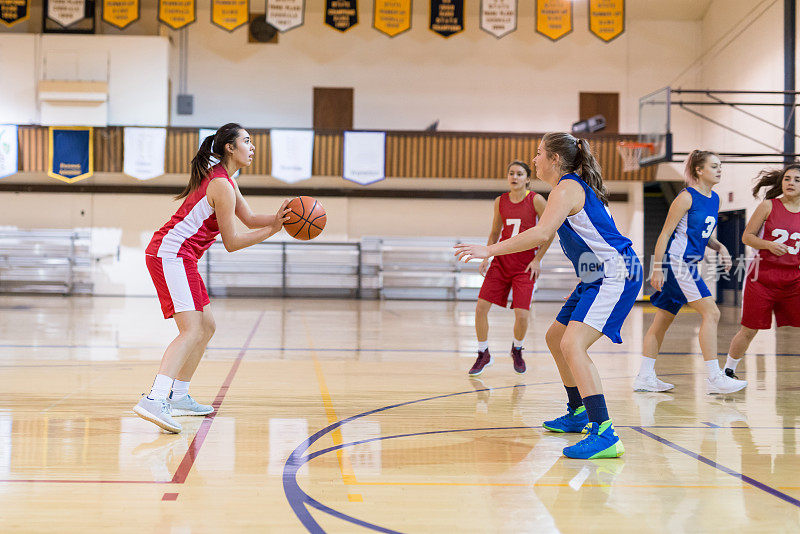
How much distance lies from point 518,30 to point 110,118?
9836 mm

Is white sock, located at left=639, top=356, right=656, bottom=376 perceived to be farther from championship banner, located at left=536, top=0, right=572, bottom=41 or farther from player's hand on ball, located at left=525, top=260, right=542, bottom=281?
championship banner, located at left=536, top=0, right=572, bottom=41

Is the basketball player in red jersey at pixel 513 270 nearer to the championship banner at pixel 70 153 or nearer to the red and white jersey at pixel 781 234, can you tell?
the red and white jersey at pixel 781 234

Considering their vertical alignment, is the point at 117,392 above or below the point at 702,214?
below

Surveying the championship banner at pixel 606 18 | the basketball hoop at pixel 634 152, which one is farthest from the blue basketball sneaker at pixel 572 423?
the championship banner at pixel 606 18

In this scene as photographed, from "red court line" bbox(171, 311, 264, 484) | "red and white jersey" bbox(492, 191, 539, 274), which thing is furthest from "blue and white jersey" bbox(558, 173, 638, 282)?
"red and white jersey" bbox(492, 191, 539, 274)

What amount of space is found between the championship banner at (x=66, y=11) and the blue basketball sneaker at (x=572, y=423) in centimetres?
1410

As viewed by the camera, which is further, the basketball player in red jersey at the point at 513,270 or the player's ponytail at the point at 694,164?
the basketball player in red jersey at the point at 513,270

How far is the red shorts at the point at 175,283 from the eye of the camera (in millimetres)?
3848

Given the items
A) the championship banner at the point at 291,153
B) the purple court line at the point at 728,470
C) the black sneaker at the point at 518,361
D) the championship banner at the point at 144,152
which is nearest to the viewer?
the purple court line at the point at 728,470

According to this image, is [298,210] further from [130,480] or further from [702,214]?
[702,214]

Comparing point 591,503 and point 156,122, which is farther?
point 156,122

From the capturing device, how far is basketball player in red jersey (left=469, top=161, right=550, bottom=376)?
228 inches

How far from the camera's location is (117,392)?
4758 millimetres

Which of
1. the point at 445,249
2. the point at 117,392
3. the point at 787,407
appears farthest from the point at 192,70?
the point at 787,407
